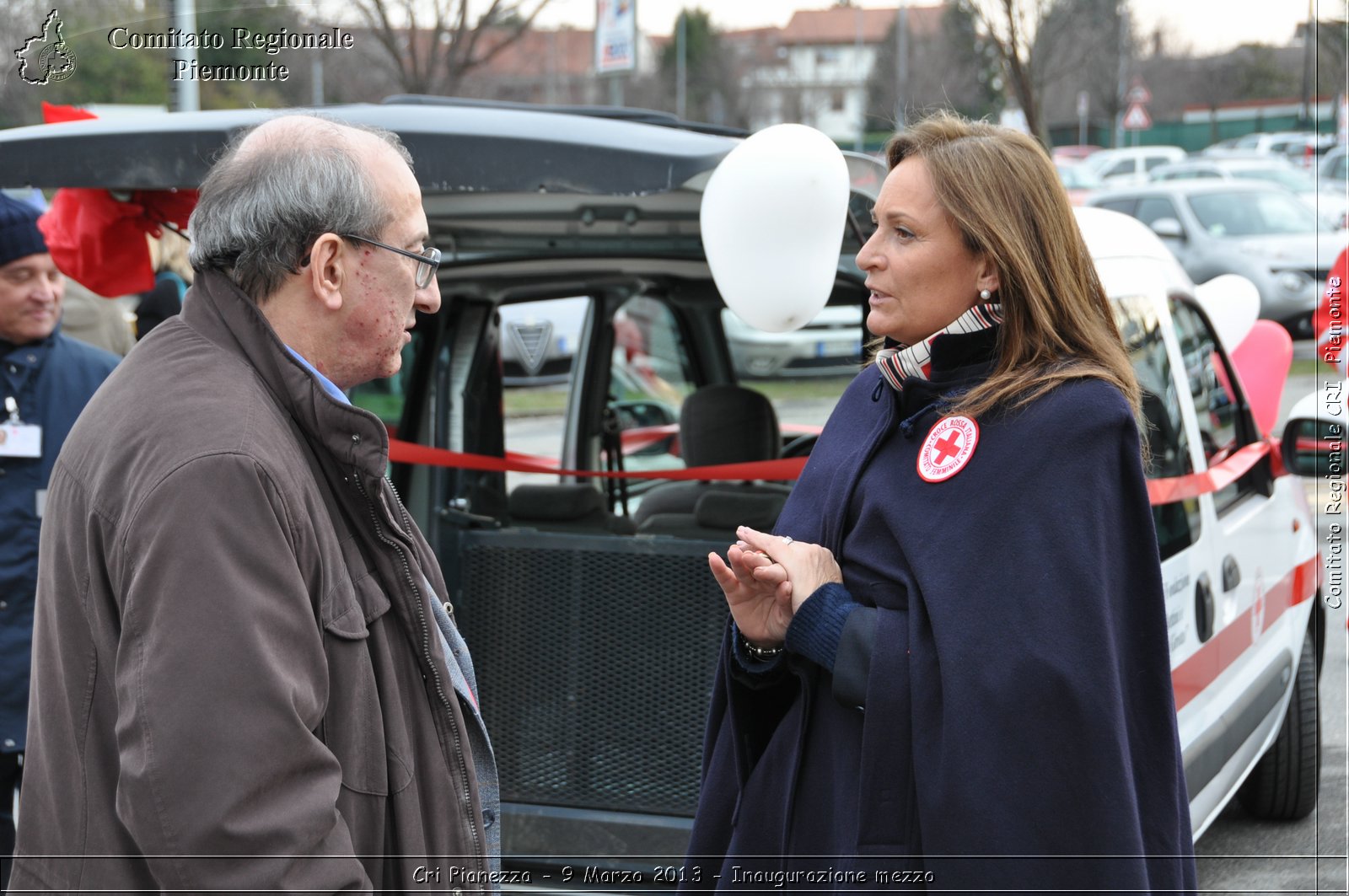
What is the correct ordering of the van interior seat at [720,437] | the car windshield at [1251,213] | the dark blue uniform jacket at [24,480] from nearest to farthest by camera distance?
the dark blue uniform jacket at [24,480] < the van interior seat at [720,437] < the car windshield at [1251,213]

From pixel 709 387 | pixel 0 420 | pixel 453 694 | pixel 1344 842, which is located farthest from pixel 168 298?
pixel 1344 842

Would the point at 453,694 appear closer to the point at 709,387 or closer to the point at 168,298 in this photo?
the point at 709,387

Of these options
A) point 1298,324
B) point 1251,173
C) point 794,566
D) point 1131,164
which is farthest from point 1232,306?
point 1131,164

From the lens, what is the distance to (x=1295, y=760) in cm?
427

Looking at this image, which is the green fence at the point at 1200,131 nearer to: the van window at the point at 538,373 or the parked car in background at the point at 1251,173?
the parked car in background at the point at 1251,173

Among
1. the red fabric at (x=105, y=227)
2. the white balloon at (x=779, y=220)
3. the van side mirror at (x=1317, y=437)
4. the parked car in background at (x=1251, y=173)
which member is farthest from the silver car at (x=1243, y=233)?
the red fabric at (x=105, y=227)

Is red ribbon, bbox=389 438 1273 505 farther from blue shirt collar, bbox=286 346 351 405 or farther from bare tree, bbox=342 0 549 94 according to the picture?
bare tree, bbox=342 0 549 94

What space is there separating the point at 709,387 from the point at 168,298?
2089 mm

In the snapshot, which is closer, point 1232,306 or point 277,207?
point 277,207

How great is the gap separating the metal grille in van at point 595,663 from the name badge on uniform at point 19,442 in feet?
3.93

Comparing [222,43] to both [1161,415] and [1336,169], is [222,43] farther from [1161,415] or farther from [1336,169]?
[1336,169]

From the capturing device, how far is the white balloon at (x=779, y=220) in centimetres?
238

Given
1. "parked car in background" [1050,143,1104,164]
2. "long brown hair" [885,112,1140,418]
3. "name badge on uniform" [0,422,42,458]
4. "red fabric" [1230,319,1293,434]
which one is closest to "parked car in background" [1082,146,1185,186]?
"parked car in background" [1050,143,1104,164]

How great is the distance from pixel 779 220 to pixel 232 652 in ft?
4.43
